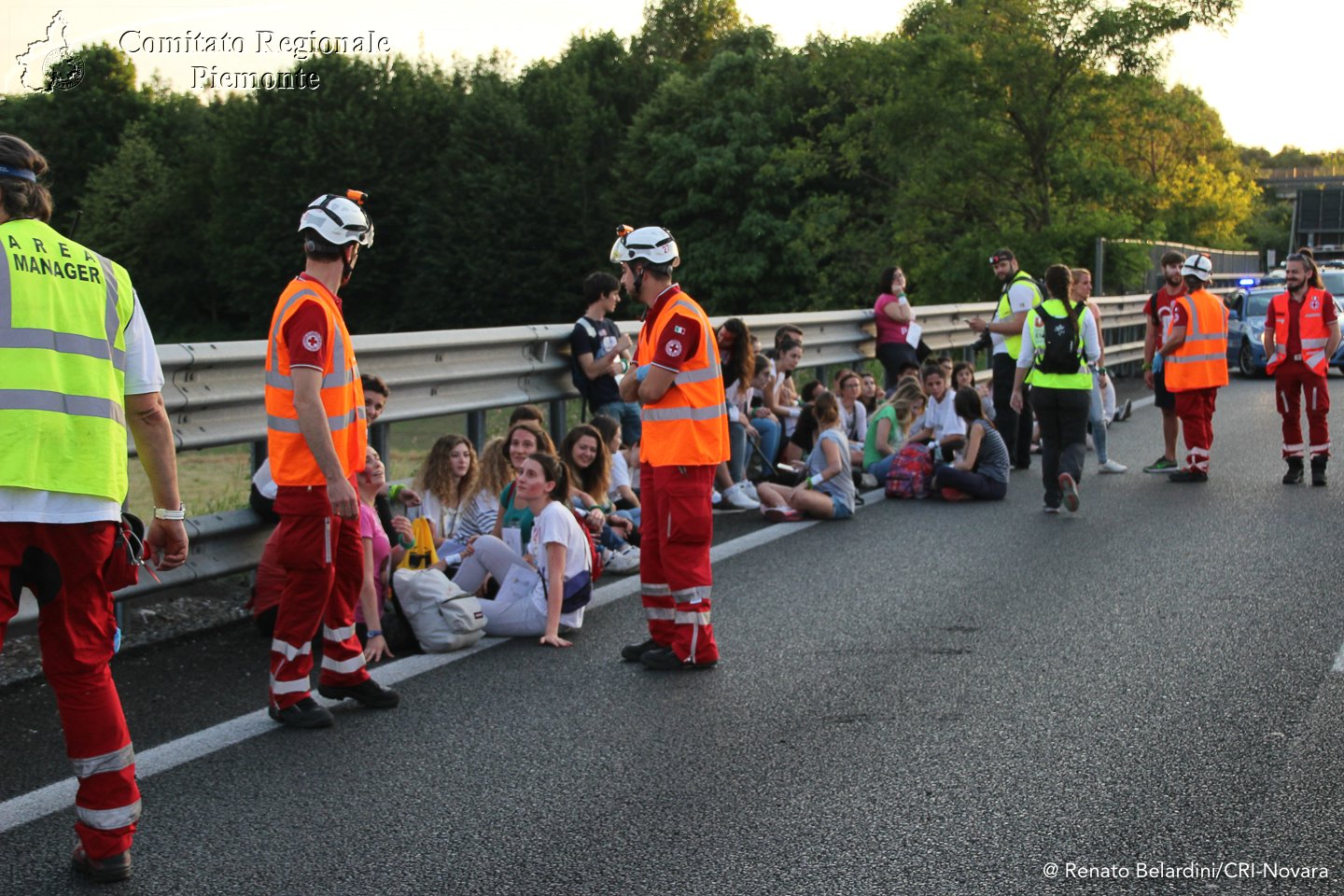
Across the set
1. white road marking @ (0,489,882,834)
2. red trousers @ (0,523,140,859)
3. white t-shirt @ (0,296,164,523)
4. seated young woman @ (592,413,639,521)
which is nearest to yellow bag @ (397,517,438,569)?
white road marking @ (0,489,882,834)

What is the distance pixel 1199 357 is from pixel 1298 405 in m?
0.84

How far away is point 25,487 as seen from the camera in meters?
4.09

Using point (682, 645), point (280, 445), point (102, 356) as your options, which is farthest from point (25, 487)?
point (682, 645)

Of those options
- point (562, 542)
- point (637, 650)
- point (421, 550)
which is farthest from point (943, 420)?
point (637, 650)

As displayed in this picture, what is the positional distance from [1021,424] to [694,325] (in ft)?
25.1

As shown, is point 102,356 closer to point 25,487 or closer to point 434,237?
point 25,487

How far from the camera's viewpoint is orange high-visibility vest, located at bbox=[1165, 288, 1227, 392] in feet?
41.3

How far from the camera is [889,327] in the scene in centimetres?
1544

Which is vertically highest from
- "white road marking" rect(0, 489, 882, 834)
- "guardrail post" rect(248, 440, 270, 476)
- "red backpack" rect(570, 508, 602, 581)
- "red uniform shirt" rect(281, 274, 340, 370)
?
"red uniform shirt" rect(281, 274, 340, 370)

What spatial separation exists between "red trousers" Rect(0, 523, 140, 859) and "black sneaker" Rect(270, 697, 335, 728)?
4.25 ft

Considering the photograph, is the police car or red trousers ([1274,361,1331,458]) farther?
the police car

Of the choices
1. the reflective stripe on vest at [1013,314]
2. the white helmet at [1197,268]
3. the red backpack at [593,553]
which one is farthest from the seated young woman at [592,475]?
the white helmet at [1197,268]

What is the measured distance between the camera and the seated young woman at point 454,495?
26.7 ft

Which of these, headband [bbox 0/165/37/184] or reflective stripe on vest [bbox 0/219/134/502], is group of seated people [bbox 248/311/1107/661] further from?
headband [bbox 0/165/37/184]
